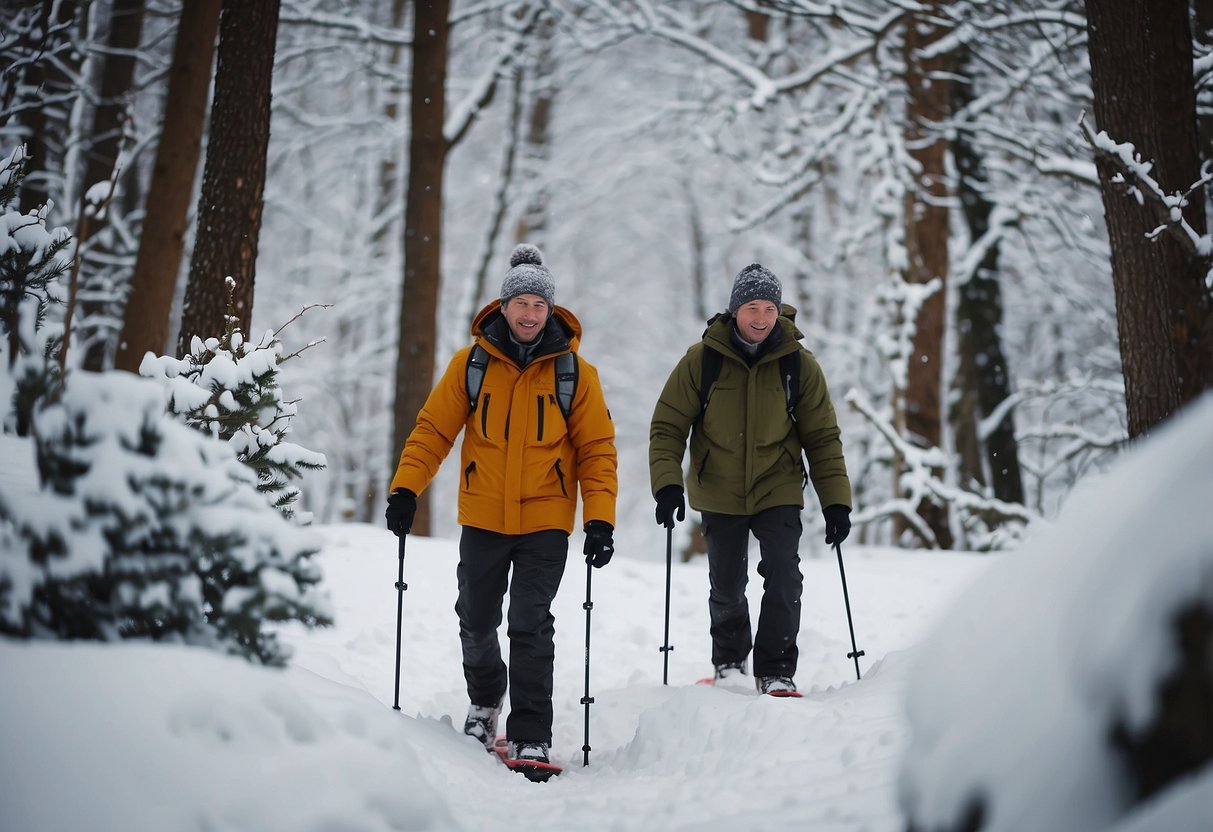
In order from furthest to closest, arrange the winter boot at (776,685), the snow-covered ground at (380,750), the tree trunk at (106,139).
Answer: the tree trunk at (106,139)
the winter boot at (776,685)
the snow-covered ground at (380,750)

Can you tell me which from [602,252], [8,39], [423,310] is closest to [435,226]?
[423,310]

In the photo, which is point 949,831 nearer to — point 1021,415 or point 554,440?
point 554,440

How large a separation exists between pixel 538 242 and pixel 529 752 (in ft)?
36.6

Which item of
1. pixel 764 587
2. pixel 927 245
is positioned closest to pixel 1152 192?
pixel 764 587

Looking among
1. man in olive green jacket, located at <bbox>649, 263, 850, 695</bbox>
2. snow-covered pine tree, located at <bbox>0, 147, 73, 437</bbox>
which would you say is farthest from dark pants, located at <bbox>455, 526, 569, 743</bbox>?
snow-covered pine tree, located at <bbox>0, 147, 73, 437</bbox>

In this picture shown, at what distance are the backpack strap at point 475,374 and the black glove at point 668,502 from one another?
3.36ft

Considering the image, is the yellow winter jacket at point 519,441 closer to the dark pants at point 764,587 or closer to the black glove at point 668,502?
the black glove at point 668,502

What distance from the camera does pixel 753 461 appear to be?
4.36 metres

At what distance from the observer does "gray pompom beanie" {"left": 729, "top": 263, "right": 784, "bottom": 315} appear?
4348mm

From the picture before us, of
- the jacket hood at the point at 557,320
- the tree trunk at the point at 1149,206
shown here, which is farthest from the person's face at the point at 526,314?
the tree trunk at the point at 1149,206

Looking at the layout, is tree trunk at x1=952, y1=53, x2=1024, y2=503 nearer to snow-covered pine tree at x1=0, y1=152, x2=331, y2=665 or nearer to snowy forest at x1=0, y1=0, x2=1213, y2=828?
snowy forest at x1=0, y1=0, x2=1213, y2=828

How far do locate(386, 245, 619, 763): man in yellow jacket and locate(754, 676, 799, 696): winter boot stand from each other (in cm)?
101

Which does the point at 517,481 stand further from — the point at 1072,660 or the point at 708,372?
the point at 1072,660

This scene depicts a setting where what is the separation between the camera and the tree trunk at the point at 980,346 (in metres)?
9.05
